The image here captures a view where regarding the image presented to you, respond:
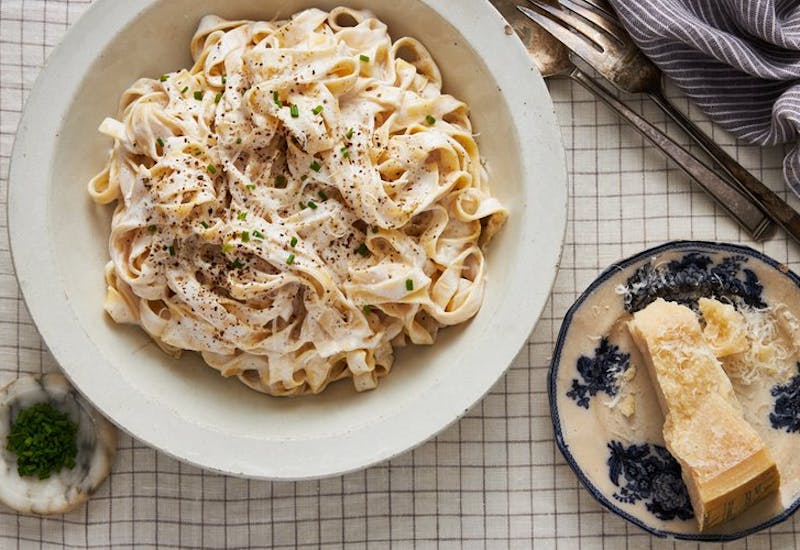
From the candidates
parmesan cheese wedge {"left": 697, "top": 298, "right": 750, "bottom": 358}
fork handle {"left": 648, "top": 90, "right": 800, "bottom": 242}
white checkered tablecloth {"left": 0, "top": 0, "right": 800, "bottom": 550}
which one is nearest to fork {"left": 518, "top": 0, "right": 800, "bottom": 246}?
fork handle {"left": 648, "top": 90, "right": 800, "bottom": 242}

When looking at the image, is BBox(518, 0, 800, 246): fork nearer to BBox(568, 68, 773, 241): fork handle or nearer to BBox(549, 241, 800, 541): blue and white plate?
BBox(568, 68, 773, 241): fork handle

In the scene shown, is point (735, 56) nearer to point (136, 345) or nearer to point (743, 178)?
point (743, 178)

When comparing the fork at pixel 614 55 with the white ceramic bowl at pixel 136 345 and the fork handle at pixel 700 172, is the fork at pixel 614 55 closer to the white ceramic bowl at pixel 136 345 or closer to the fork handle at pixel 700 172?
the fork handle at pixel 700 172

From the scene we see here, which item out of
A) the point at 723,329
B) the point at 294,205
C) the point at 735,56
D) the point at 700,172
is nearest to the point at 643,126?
the point at 700,172

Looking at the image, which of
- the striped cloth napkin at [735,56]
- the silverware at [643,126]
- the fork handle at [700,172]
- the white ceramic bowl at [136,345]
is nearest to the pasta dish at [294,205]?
the white ceramic bowl at [136,345]

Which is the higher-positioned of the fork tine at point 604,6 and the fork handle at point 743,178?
the fork tine at point 604,6

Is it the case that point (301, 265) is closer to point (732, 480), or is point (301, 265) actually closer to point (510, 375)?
point (510, 375)

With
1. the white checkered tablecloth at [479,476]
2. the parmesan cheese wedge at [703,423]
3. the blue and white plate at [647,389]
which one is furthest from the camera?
the white checkered tablecloth at [479,476]

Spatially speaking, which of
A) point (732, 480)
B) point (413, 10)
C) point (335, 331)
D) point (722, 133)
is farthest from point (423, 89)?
point (732, 480)
